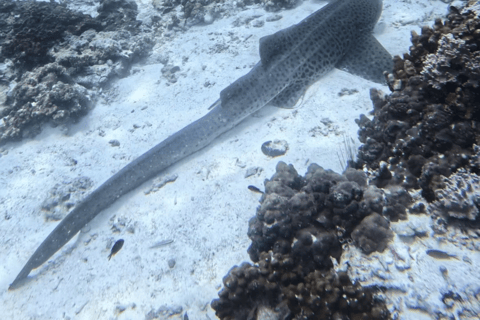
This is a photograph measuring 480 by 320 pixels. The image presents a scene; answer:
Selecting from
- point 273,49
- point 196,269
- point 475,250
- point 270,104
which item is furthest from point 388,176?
point 273,49

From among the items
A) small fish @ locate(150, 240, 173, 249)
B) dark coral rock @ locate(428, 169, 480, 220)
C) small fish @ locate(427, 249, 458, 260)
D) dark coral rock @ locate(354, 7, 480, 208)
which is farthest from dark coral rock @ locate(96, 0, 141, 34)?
small fish @ locate(427, 249, 458, 260)

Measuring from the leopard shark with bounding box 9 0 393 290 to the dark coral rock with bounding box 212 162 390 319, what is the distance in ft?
7.81

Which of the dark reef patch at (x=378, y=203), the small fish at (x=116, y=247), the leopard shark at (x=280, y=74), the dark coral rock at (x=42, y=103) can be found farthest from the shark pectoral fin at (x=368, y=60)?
the dark coral rock at (x=42, y=103)

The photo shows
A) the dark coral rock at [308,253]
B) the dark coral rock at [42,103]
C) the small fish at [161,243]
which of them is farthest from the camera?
the dark coral rock at [42,103]

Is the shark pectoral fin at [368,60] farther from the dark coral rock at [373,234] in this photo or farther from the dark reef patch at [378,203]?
the dark coral rock at [373,234]

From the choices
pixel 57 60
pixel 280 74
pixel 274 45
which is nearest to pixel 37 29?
pixel 57 60

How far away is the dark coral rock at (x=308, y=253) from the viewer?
227cm

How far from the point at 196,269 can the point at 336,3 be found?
5985 mm

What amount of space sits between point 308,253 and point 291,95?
3.27 m

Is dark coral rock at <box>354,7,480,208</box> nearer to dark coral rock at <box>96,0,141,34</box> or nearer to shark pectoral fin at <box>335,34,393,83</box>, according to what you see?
shark pectoral fin at <box>335,34,393,83</box>

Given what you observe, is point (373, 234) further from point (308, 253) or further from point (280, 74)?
point (280, 74)

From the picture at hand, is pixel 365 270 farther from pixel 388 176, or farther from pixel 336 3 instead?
pixel 336 3

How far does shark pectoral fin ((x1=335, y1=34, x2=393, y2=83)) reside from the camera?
15.4 ft

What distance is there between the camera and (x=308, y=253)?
2529 mm
